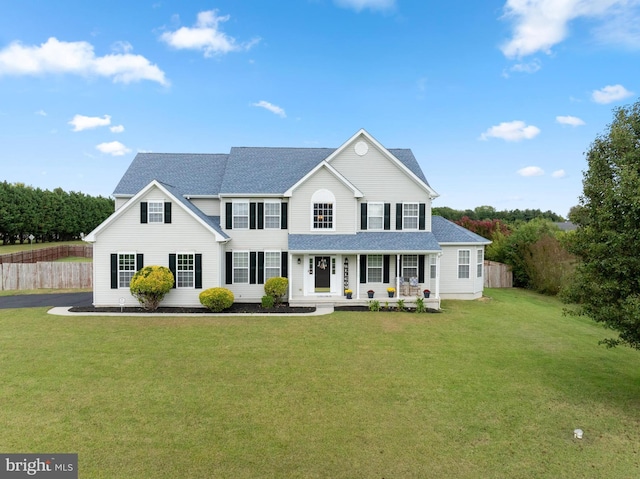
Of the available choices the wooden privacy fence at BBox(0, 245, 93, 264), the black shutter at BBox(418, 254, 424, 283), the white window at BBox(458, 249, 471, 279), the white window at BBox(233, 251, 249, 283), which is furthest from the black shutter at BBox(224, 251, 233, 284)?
the wooden privacy fence at BBox(0, 245, 93, 264)

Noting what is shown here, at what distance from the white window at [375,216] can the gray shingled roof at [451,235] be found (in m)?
3.90

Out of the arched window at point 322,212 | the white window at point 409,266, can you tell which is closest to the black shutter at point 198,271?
the arched window at point 322,212

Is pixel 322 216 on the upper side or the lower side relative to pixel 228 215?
lower

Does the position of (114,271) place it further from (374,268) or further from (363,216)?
(374,268)

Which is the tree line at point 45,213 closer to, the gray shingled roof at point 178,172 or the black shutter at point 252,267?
the gray shingled roof at point 178,172

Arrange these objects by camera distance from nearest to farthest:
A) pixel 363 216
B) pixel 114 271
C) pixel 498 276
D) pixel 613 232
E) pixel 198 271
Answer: pixel 613 232 < pixel 114 271 < pixel 198 271 < pixel 363 216 < pixel 498 276

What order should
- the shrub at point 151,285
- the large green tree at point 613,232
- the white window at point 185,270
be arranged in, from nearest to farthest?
1. the large green tree at point 613,232
2. the shrub at point 151,285
3. the white window at point 185,270

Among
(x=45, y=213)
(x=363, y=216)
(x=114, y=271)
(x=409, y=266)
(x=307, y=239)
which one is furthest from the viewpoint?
(x=45, y=213)

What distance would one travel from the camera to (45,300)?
19.3 m

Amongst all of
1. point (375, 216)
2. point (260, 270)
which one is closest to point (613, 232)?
point (375, 216)

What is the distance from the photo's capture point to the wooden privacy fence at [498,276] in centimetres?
2642

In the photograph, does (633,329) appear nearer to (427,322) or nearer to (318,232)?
(427,322)

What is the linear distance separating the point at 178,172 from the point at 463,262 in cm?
1890

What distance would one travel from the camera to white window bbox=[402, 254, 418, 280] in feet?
63.5
